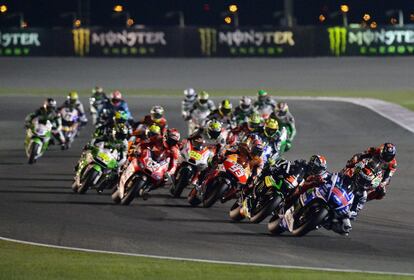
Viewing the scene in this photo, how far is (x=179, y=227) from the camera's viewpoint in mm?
21172

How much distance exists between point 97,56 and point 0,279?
50.8 meters

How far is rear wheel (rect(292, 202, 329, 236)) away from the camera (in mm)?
19406

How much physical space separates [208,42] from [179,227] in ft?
147

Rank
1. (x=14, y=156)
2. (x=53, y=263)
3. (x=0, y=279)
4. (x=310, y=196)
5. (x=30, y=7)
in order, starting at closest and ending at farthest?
1. (x=0, y=279)
2. (x=53, y=263)
3. (x=310, y=196)
4. (x=14, y=156)
5. (x=30, y=7)

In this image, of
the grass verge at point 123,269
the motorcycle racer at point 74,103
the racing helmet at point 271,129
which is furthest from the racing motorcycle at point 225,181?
the motorcycle racer at point 74,103

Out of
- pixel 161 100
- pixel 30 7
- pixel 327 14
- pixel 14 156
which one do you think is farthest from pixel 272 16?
pixel 14 156

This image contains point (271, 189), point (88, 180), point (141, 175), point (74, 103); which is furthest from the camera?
point (74, 103)

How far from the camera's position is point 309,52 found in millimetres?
65438

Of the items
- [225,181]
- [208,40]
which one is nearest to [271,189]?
[225,181]

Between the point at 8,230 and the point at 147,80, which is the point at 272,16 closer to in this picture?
the point at 147,80

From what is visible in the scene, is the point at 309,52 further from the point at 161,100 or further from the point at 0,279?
the point at 0,279

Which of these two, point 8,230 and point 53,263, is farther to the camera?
point 8,230

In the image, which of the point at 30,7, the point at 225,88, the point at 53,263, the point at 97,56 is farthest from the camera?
the point at 30,7

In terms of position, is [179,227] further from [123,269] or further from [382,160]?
[123,269]
